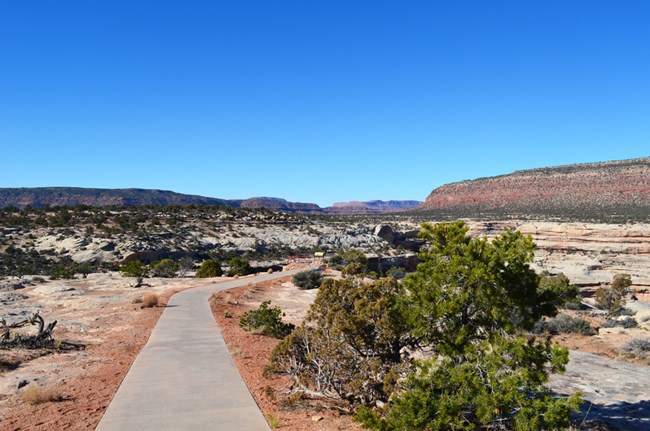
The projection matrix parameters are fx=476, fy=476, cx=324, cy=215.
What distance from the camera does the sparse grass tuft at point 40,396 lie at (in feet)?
27.7

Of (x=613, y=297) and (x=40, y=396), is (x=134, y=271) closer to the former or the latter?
(x=40, y=396)

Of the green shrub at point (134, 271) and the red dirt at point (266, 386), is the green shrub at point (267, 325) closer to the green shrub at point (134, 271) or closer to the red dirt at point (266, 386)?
the red dirt at point (266, 386)

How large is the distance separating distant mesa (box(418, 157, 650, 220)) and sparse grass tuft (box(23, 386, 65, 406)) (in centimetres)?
7306

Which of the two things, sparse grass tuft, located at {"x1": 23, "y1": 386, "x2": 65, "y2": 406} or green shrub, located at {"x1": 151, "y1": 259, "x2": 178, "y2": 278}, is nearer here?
sparse grass tuft, located at {"x1": 23, "y1": 386, "x2": 65, "y2": 406}

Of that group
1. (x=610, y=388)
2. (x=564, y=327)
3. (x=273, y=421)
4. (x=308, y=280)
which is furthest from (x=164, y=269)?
(x=610, y=388)

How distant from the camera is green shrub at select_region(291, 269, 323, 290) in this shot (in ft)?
95.6

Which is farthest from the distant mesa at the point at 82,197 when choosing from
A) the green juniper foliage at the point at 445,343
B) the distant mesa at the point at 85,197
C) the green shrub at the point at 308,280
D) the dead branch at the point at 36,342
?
the green juniper foliage at the point at 445,343

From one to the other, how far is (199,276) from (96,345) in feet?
69.3

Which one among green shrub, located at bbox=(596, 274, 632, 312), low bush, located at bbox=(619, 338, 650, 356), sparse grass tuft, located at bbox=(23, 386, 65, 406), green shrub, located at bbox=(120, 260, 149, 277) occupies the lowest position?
green shrub, located at bbox=(596, 274, 632, 312)

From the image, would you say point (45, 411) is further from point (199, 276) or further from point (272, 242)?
point (272, 242)

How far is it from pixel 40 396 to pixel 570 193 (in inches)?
3732

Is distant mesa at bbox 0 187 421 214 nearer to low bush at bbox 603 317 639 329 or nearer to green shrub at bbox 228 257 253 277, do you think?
green shrub at bbox 228 257 253 277

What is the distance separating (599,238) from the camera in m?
52.3

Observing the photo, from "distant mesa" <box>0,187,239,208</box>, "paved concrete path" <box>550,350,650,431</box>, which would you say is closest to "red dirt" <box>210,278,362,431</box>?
"paved concrete path" <box>550,350,650,431</box>
